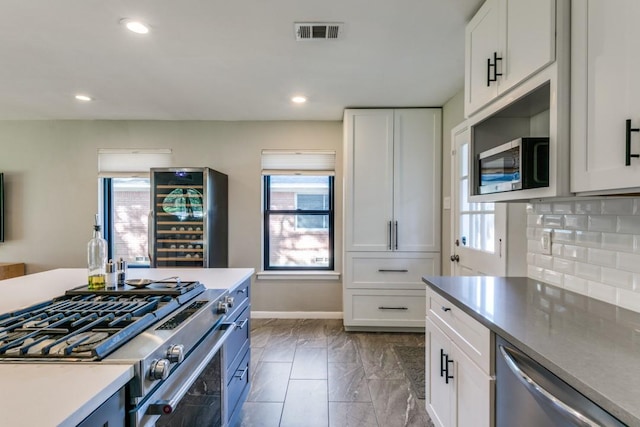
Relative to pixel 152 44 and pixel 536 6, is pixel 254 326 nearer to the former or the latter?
pixel 152 44

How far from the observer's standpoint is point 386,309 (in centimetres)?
339

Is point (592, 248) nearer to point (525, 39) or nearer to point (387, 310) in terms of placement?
point (525, 39)

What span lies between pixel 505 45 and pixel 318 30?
1.07 m

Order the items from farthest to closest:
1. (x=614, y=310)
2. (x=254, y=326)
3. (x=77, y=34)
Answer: (x=254, y=326)
(x=77, y=34)
(x=614, y=310)

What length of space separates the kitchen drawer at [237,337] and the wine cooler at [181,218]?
1.48m

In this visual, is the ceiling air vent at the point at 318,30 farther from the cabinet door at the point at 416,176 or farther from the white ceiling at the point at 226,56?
the cabinet door at the point at 416,176

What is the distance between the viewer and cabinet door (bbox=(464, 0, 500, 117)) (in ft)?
5.23

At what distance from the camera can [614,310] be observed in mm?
1249

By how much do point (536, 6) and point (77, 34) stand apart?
2.56 metres

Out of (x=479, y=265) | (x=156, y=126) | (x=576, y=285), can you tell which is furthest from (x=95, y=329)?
(x=156, y=126)

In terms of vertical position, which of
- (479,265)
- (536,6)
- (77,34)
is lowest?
(479,265)

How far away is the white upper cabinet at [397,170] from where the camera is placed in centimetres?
338

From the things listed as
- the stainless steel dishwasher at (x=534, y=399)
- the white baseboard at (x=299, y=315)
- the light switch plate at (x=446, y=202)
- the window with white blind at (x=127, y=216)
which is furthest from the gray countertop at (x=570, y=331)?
the window with white blind at (x=127, y=216)

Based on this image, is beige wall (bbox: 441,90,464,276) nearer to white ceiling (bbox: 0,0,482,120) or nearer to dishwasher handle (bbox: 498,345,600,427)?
white ceiling (bbox: 0,0,482,120)
